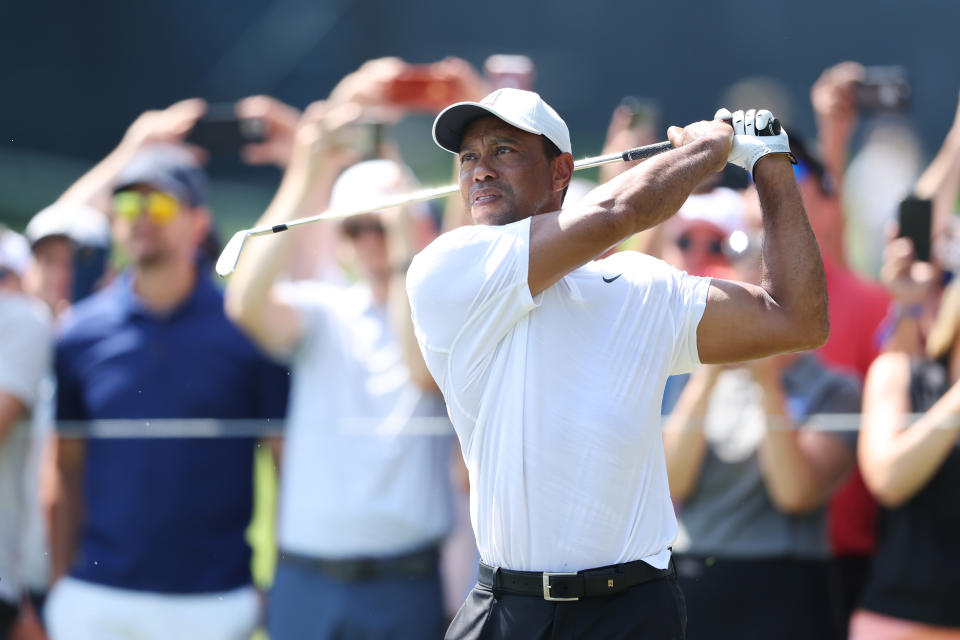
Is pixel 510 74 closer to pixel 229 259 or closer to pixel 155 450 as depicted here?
pixel 155 450

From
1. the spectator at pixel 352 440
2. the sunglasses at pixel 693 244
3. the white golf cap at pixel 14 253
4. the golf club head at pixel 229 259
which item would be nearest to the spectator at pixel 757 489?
the sunglasses at pixel 693 244

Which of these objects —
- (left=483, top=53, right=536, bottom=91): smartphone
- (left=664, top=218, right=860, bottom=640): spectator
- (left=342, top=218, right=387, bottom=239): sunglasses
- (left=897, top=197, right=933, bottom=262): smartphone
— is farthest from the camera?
(left=483, top=53, right=536, bottom=91): smartphone

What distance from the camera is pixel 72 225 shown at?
5.12 meters

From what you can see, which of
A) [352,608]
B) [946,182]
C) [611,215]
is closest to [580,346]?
[611,215]

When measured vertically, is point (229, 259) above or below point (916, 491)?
above

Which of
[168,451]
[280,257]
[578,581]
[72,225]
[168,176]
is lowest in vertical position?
[578,581]

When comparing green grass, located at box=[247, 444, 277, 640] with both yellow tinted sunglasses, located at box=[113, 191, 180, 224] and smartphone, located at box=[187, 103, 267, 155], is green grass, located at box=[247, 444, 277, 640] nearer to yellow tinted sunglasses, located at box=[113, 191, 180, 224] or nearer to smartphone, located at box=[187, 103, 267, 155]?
yellow tinted sunglasses, located at box=[113, 191, 180, 224]

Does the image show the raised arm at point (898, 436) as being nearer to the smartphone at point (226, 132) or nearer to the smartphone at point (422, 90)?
the smartphone at point (422, 90)

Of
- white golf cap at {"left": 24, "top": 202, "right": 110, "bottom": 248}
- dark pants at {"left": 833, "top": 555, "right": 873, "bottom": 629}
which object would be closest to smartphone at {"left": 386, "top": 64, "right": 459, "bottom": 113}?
white golf cap at {"left": 24, "top": 202, "right": 110, "bottom": 248}

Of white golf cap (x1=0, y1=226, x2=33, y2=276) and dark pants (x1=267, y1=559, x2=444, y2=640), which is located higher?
white golf cap (x1=0, y1=226, x2=33, y2=276)

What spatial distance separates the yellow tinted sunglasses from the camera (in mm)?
4598

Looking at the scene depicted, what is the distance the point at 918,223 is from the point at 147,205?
268cm

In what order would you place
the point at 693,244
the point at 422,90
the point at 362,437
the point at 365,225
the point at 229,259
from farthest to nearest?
the point at 422,90
the point at 365,225
the point at 693,244
the point at 362,437
the point at 229,259

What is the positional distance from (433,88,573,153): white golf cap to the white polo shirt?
0.25m
